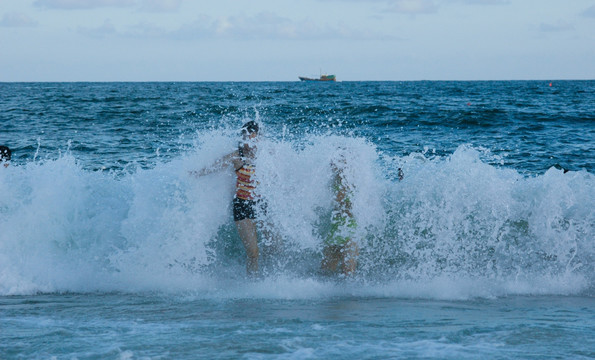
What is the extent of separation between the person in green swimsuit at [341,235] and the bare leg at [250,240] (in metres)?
0.70

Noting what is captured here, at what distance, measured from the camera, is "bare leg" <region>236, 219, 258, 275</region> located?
6156 millimetres

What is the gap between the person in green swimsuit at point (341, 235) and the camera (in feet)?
20.1

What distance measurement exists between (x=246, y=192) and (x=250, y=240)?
0.49 m

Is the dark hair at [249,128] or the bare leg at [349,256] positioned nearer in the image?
the dark hair at [249,128]

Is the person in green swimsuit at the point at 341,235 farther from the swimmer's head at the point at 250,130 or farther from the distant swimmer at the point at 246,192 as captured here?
the swimmer's head at the point at 250,130

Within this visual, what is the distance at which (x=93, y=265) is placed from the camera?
6562 mm

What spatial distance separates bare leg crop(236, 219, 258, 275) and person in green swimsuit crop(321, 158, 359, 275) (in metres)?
0.70

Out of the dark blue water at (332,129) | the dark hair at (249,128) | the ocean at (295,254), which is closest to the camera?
the ocean at (295,254)

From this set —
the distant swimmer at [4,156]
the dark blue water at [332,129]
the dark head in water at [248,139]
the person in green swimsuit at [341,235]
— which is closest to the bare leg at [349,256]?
the person in green swimsuit at [341,235]

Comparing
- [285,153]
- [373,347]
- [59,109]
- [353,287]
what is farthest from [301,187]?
[59,109]

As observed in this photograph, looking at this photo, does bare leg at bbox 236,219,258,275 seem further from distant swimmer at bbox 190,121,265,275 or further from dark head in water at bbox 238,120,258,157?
dark head in water at bbox 238,120,258,157

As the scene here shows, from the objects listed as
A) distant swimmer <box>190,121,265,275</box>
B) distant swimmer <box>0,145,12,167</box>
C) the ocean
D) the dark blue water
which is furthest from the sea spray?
the dark blue water

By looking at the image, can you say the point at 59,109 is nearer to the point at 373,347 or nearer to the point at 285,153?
the point at 285,153

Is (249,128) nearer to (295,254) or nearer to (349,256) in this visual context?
(295,254)
